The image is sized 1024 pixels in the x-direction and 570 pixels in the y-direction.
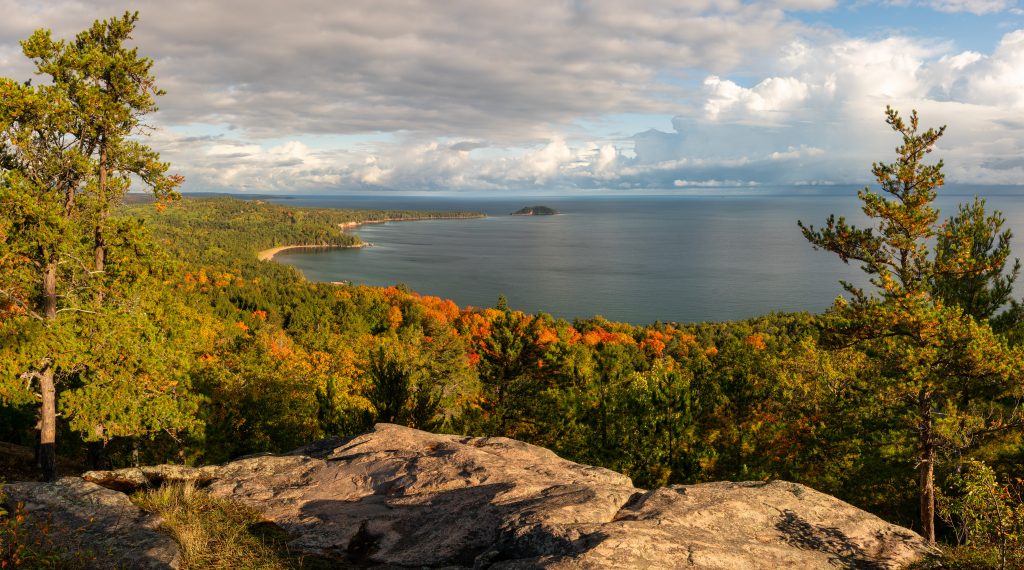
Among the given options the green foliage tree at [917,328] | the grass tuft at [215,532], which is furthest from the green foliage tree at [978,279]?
the grass tuft at [215,532]

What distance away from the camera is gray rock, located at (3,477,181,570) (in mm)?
8742

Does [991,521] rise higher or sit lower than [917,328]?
lower

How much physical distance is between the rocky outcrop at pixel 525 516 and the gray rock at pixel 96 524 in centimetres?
158

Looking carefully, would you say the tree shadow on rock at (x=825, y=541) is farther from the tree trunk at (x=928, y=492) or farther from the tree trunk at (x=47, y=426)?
the tree trunk at (x=47, y=426)

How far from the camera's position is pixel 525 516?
9320mm

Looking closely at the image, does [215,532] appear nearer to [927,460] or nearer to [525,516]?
[525,516]

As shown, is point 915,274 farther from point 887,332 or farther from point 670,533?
point 670,533

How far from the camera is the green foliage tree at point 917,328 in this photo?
1573 centimetres

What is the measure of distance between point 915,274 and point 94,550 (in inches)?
866

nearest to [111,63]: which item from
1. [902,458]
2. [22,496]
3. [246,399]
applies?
[22,496]

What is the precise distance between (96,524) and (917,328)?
20.9 metres

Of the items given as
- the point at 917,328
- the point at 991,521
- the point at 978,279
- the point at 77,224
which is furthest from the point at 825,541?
the point at 77,224

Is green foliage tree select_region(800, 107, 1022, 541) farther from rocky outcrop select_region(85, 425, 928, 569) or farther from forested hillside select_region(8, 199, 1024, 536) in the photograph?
rocky outcrop select_region(85, 425, 928, 569)

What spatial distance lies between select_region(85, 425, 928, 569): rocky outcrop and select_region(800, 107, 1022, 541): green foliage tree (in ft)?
26.1
